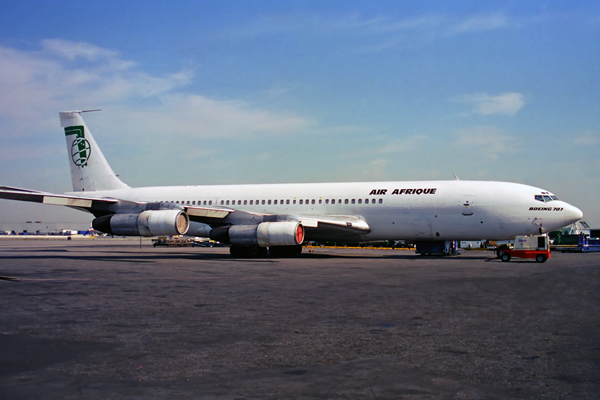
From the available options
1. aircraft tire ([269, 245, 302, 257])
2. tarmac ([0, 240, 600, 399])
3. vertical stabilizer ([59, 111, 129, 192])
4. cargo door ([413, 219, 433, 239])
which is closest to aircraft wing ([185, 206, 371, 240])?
aircraft tire ([269, 245, 302, 257])

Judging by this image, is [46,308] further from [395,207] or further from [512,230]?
[512,230]

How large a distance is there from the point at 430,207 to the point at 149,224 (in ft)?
53.4

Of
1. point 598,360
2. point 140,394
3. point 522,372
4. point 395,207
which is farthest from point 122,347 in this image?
point 395,207

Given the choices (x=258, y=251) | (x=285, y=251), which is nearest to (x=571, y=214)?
(x=285, y=251)

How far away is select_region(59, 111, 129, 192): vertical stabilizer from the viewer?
3997 cm

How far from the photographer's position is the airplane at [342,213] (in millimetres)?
30188

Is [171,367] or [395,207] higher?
[395,207]

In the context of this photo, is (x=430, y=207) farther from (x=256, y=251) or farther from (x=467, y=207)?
(x=256, y=251)

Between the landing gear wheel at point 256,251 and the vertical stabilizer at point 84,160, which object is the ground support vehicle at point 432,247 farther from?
the vertical stabilizer at point 84,160

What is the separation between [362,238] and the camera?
109 ft

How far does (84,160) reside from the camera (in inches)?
1596

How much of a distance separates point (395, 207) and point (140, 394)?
90.1 ft

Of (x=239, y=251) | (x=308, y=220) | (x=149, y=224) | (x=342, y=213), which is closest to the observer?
(x=149, y=224)

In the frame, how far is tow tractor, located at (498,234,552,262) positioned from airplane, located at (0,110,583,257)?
36.2 inches
